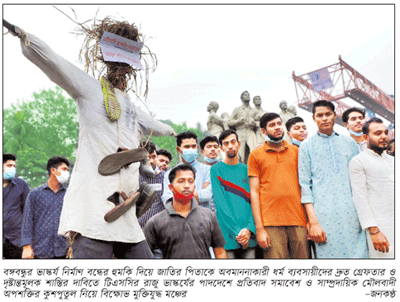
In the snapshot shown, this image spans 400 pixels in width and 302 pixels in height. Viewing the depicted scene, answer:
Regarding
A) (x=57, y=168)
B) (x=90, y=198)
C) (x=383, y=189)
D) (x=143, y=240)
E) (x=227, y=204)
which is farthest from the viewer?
(x=57, y=168)

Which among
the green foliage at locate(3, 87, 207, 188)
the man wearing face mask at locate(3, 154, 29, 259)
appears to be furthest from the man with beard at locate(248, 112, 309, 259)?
the green foliage at locate(3, 87, 207, 188)

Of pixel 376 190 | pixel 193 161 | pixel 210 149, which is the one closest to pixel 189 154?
pixel 193 161

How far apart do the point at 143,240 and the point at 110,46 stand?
1.32 m

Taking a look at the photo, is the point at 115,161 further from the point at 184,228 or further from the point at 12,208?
the point at 12,208

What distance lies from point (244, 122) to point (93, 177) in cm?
575

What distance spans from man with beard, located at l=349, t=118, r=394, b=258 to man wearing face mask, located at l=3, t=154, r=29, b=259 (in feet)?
14.2

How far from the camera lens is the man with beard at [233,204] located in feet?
11.9

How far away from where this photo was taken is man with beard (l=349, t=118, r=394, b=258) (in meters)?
3.26

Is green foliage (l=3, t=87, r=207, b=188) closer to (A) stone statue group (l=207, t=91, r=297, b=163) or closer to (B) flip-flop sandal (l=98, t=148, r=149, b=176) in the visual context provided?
(A) stone statue group (l=207, t=91, r=297, b=163)

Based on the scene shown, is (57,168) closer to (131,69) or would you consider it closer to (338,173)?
(131,69)

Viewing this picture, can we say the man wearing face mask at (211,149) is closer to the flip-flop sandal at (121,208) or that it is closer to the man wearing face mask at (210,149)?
the man wearing face mask at (210,149)

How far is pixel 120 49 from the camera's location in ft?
9.06
